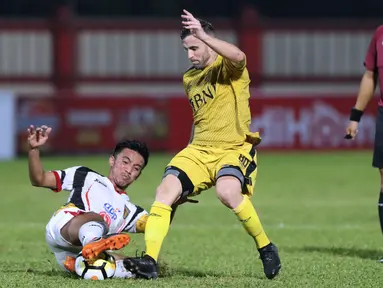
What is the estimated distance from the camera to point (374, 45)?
9391mm

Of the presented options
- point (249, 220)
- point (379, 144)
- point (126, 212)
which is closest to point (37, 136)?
point (126, 212)

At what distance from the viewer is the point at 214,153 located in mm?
8055

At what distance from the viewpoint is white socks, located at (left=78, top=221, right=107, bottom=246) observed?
24.6ft

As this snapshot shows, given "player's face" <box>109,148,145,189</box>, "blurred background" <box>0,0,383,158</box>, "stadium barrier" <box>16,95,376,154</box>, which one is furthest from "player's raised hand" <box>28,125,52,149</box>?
"blurred background" <box>0,0,383,158</box>

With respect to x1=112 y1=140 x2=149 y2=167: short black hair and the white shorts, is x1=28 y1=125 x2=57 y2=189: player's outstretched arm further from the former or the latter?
x1=112 y1=140 x2=149 y2=167: short black hair

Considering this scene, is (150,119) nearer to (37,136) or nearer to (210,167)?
(210,167)

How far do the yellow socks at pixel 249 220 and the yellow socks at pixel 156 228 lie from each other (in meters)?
0.49

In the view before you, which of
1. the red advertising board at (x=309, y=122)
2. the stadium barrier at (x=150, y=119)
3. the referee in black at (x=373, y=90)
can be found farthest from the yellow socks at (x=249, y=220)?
the red advertising board at (x=309, y=122)

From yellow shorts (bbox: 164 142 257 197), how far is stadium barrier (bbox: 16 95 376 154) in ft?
51.1

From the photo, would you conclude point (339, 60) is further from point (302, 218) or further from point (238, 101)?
point (238, 101)

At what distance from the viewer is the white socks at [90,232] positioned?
7504mm

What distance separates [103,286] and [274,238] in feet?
12.8

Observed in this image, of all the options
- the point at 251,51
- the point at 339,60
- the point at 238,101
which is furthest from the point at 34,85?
the point at 238,101

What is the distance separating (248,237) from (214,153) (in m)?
3.24
